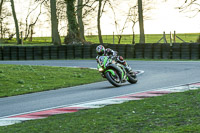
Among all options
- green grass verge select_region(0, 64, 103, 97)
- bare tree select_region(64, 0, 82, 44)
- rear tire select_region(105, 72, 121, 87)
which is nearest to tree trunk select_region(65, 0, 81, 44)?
bare tree select_region(64, 0, 82, 44)

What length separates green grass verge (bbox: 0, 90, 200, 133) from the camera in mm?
6645

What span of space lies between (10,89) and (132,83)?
434 cm

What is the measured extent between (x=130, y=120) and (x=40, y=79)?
1172 centimetres

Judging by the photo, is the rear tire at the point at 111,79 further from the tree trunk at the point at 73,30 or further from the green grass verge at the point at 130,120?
the tree trunk at the point at 73,30

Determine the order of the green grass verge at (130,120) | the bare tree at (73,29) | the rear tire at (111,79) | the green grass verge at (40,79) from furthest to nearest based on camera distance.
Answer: the bare tree at (73,29) → the green grass verge at (40,79) → the rear tire at (111,79) → the green grass verge at (130,120)

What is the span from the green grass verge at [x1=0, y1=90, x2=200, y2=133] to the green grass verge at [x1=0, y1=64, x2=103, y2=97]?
20.5 ft

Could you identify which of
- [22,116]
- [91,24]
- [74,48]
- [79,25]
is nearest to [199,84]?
[22,116]

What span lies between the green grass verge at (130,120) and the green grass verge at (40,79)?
6238mm

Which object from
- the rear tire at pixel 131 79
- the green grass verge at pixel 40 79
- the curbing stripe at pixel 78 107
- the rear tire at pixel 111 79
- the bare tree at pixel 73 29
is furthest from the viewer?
the bare tree at pixel 73 29

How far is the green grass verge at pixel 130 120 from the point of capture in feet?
21.8

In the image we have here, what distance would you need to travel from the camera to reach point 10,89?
1576 centimetres

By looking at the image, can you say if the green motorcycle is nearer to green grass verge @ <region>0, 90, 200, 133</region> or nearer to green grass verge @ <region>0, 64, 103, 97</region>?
green grass verge @ <region>0, 64, 103, 97</region>

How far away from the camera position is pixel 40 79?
61.3ft

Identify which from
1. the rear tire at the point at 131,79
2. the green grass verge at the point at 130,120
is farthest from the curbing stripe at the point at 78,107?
the rear tire at the point at 131,79
